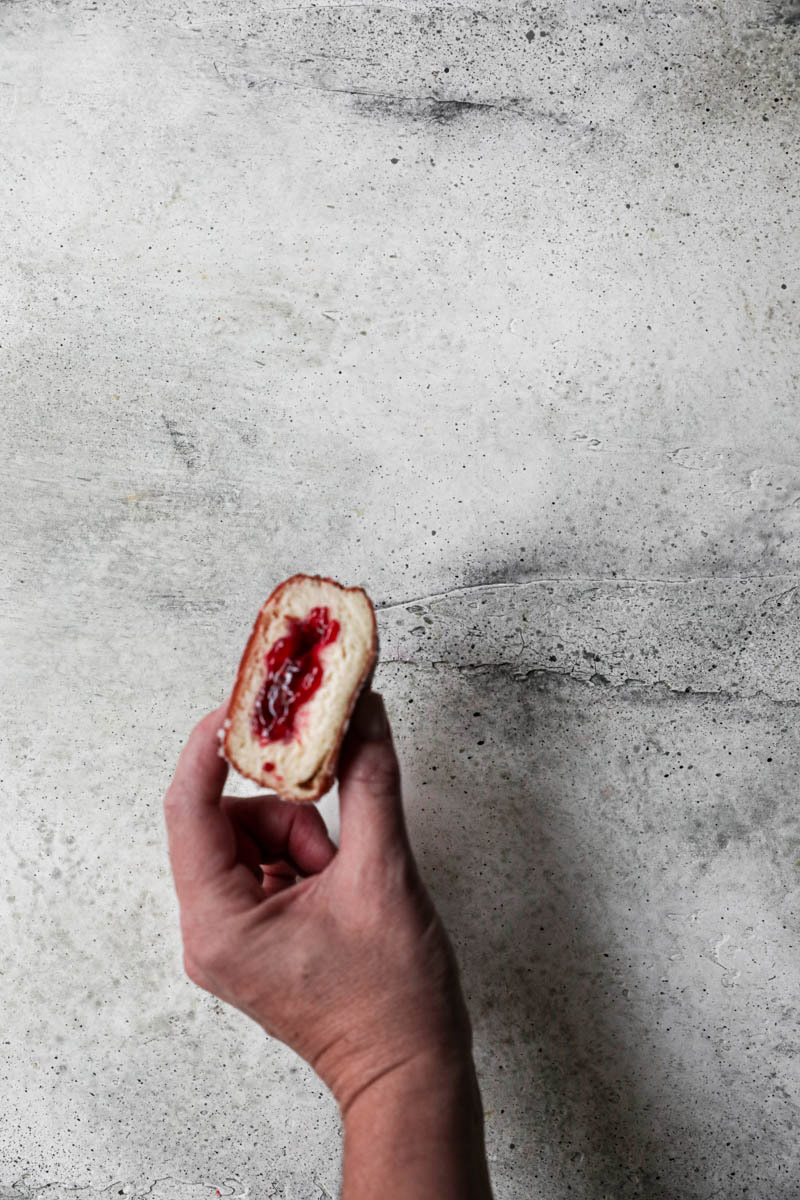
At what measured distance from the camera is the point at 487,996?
164cm

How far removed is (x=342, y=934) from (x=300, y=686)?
14.0 inches

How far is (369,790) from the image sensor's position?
4.16ft

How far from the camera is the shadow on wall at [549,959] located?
1.64m

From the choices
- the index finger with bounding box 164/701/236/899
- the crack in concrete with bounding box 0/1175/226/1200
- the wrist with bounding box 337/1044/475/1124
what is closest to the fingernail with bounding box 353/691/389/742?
the index finger with bounding box 164/701/236/899

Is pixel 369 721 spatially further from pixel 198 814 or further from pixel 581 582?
pixel 581 582

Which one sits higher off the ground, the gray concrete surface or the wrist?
the gray concrete surface

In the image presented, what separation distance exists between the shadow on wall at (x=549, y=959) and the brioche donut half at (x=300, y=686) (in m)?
0.41

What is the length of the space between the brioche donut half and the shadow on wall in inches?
16.0

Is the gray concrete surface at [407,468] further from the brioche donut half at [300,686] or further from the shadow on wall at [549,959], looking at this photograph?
the brioche donut half at [300,686]

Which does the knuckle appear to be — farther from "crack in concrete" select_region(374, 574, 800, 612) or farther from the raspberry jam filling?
"crack in concrete" select_region(374, 574, 800, 612)

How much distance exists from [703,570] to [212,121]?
4.16 feet

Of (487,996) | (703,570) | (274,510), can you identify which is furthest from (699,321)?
(487,996)

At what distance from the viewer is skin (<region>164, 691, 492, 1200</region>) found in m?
1.24

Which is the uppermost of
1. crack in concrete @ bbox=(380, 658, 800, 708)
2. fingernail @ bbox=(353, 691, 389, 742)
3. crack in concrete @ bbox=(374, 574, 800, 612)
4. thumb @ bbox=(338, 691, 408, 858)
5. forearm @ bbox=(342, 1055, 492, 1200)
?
crack in concrete @ bbox=(374, 574, 800, 612)
